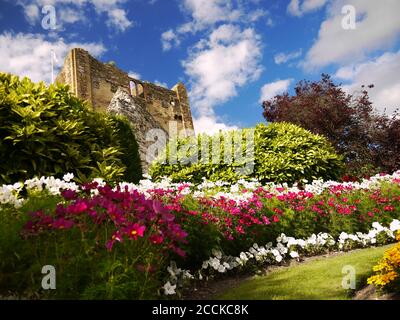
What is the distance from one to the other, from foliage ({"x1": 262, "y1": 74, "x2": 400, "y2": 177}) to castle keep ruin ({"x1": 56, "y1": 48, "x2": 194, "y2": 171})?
382 inches

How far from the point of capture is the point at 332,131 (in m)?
23.2

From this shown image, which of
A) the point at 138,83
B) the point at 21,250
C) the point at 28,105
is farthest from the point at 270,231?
the point at 138,83

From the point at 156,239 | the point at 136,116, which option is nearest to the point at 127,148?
the point at 156,239

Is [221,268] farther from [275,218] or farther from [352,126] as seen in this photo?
[352,126]

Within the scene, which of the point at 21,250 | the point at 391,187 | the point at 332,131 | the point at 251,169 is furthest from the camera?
the point at 332,131

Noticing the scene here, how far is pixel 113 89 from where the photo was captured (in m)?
28.2

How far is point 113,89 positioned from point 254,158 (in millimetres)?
18128

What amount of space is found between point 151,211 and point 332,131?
2158 cm

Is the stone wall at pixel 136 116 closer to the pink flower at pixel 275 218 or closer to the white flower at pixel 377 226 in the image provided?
the pink flower at pixel 275 218

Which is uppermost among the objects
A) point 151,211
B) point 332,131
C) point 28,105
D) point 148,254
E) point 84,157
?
point 332,131

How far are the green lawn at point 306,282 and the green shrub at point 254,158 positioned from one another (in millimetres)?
6871

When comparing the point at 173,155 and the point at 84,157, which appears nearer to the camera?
the point at 84,157

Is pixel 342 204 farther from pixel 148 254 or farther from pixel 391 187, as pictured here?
pixel 148 254

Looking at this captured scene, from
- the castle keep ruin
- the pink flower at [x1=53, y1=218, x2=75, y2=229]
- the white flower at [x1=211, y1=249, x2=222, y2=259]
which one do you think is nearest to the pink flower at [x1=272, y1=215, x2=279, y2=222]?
the white flower at [x1=211, y1=249, x2=222, y2=259]
